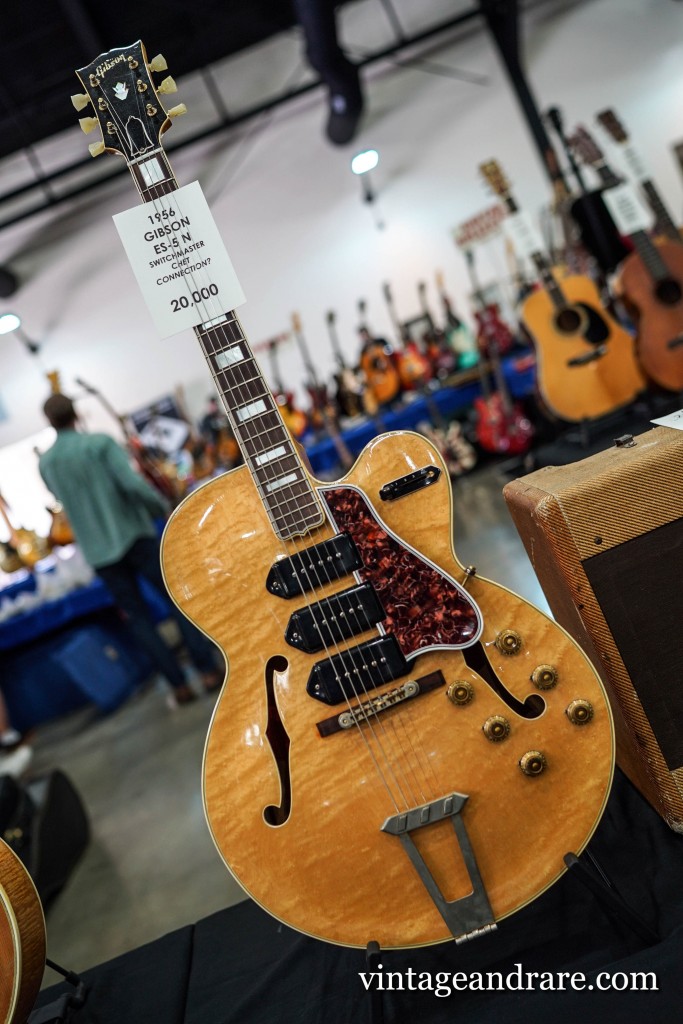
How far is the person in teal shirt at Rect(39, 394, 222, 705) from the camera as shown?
3723 mm

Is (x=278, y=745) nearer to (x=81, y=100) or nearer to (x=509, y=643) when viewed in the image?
(x=509, y=643)

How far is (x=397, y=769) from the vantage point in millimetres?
1117

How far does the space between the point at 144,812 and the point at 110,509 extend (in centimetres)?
140

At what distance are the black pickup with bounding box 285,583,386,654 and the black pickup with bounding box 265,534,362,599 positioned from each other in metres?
0.03

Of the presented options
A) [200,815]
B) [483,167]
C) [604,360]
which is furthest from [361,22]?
[200,815]

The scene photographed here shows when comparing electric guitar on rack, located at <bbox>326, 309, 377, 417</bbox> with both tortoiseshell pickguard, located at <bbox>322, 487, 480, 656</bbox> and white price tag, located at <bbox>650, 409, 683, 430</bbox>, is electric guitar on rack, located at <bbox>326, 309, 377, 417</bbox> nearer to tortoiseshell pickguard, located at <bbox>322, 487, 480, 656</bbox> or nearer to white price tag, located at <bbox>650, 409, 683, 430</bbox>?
white price tag, located at <bbox>650, 409, 683, 430</bbox>

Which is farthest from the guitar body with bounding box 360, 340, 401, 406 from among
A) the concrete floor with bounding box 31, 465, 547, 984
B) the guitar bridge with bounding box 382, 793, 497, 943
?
the guitar bridge with bounding box 382, 793, 497, 943

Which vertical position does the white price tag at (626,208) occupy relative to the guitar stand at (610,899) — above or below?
above

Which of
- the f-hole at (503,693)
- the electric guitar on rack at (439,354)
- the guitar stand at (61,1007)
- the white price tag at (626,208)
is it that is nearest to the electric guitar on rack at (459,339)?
the electric guitar on rack at (439,354)

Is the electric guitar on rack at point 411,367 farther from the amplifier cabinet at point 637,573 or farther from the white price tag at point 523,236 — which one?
the amplifier cabinet at point 637,573

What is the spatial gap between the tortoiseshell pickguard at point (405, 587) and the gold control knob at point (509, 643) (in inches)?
1.5

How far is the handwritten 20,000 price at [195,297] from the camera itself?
131cm

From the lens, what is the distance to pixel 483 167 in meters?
4.32

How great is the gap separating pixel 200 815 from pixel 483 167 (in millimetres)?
3578
